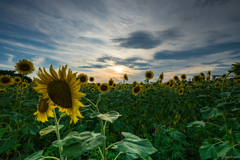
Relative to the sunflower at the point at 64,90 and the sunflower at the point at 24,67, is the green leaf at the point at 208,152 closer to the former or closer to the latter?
the sunflower at the point at 64,90

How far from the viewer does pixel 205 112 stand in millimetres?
1772

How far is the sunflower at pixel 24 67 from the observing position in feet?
10.1

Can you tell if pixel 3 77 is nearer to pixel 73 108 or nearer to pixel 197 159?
pixel 73 108

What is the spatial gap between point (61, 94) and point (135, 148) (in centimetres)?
79

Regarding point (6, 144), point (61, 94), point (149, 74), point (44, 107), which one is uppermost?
point (149, 74)

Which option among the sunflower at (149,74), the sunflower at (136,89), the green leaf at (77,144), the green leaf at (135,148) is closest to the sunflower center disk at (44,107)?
the green leaf at (77,144)

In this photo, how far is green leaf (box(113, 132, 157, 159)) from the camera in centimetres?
78

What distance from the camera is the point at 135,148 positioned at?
0.83 meters

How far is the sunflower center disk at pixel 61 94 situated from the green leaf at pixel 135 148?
619 millimetres

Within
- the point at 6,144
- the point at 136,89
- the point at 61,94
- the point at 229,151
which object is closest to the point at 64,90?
the point at 61,94

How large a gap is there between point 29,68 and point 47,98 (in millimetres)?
2439

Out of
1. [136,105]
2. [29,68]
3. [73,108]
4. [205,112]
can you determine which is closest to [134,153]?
[73,108]

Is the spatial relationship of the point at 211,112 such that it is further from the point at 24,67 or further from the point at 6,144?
the point at 24,67

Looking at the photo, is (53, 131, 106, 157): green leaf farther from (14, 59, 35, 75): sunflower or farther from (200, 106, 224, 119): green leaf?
(14, 59, 35, 75): sunflower
